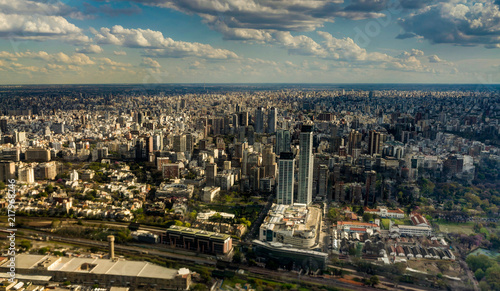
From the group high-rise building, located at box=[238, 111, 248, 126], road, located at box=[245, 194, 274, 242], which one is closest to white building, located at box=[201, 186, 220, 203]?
road, located at box=[245, 194, 274, 242]

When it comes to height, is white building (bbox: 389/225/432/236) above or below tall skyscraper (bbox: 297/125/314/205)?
below

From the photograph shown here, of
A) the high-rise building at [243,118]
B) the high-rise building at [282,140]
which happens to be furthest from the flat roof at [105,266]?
the high-rise building at [243,118]

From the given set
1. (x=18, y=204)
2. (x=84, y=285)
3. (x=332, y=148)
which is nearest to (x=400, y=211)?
(x=332, y=148)

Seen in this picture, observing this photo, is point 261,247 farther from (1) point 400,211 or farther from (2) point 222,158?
(2) point 222,158

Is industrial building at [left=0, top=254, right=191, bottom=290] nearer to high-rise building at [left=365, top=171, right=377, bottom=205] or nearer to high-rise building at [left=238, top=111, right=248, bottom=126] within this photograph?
high-rise building at [left=365, top=171, right=377, bottom=205]

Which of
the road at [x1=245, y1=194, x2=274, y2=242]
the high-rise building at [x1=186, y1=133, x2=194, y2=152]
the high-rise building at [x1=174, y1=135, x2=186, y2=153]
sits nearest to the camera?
the road at [x1=245, y1=194, x2=274, y2=242]

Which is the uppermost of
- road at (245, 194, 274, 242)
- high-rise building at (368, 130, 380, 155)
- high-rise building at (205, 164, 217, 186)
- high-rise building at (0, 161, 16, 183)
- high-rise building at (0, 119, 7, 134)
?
high-rise building at (0, 119, 7, 134)

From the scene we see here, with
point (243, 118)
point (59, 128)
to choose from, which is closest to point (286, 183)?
point (243, 118)
